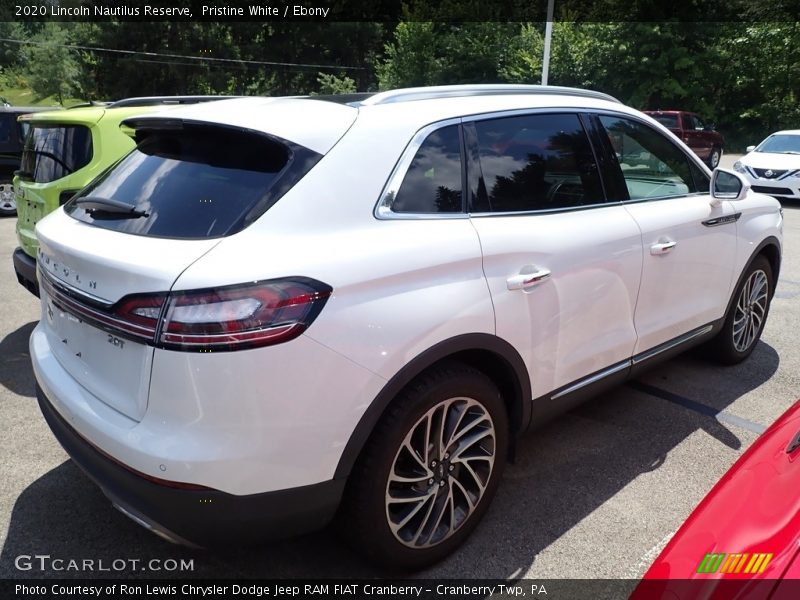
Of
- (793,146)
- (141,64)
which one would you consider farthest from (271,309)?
(141,64)

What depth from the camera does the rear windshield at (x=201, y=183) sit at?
81.9 inches

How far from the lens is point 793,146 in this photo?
13984 millimetres

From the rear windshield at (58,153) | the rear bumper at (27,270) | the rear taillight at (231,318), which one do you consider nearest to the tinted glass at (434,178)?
the rear taillight at (231,318)

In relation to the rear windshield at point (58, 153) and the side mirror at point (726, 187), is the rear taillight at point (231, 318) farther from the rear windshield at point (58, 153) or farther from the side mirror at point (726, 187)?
the rear windshield at point (58, 153)

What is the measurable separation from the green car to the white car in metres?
12.5

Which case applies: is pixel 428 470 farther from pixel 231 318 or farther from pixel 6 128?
pixel 6 128

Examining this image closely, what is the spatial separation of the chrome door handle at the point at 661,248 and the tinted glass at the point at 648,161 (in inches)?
10.9

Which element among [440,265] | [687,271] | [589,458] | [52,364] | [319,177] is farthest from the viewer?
[687,271]

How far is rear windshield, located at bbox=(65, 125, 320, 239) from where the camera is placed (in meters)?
2.08

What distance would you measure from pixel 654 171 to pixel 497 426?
194 centimetres

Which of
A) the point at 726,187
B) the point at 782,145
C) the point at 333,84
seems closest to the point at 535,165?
the point at 726,187

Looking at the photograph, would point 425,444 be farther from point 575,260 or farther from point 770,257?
point 770,257

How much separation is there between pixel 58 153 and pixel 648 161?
170 inches

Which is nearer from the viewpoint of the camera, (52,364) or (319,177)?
(319,177)
